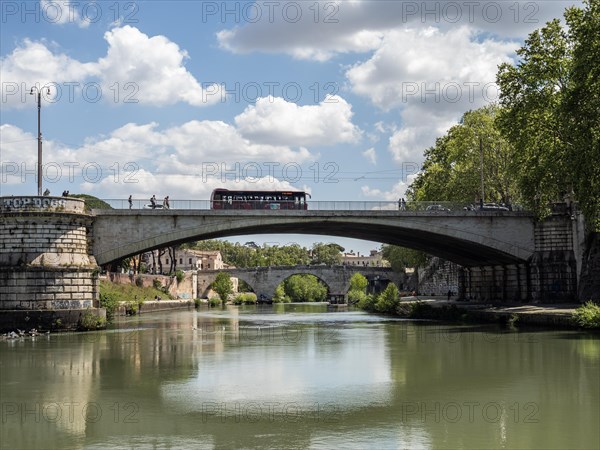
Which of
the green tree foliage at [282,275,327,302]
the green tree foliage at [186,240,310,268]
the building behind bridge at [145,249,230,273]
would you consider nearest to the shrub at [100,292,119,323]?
the building behind bridge at [145,249,230,273]

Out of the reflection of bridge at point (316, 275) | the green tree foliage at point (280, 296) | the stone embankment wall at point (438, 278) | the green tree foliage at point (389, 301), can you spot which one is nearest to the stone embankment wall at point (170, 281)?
the reflection of bridge at point (316, 275)

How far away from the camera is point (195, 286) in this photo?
94000mm

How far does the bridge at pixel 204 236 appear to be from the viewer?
111ft

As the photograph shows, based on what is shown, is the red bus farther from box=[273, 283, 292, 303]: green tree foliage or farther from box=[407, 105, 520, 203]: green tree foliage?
box=[273, 283, 292, 303]: green tree foliage

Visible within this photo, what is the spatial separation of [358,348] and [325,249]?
130m

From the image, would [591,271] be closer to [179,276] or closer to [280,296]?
[179,276]

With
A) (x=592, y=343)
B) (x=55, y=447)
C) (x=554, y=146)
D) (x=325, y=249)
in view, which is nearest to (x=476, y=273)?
(x=554, y=146)

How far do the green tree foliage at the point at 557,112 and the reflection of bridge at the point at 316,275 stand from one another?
176 ft

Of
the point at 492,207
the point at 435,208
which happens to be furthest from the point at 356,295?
the point at 492,207

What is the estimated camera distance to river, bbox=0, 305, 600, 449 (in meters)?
12.7

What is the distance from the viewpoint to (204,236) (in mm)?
41250

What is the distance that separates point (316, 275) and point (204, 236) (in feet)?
191

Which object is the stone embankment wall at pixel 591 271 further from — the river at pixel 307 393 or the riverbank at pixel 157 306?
the riverbank at pixel 157 306

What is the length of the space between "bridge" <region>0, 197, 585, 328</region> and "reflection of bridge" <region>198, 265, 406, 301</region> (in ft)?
149
